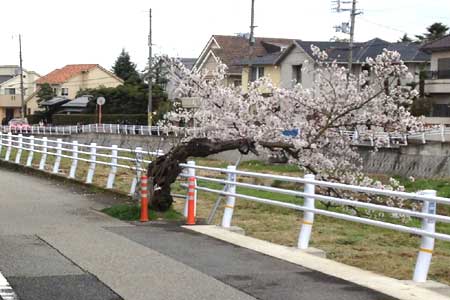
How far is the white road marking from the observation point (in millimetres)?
6512

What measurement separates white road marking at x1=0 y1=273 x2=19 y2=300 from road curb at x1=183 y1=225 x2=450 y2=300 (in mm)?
3586

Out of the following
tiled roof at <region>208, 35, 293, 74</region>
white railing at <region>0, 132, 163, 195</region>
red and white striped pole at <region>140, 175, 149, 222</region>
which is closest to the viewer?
red and white striped pole at <region>140, 175, 149, 222</region>

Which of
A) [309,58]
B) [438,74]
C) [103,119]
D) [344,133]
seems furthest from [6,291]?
[103,119]

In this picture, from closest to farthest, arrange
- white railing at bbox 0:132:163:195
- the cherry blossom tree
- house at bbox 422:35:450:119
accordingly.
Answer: the cherry blossom tree < white railing at bbox 0:132:163:195 < house at bbox 422:35:450:119

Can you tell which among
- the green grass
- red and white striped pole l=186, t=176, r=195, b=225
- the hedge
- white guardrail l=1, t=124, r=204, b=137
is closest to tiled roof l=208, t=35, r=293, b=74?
the hedge

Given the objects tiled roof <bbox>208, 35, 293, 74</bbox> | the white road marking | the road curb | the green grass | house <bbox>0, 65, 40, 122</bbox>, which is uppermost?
tiled roof <bbox>208, 35, 293, 74</bbox>

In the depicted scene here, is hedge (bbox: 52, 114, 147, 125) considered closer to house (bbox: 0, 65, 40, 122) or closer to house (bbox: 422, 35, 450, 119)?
house (bbox: 0, 65, 40, 122)

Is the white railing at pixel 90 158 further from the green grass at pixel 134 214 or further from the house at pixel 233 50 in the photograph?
the house at pixel 233 50

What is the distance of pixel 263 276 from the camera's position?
7.73 m

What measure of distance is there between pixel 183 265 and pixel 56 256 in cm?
175

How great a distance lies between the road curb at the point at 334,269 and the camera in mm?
7090

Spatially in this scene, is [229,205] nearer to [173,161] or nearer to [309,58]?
[173,161]

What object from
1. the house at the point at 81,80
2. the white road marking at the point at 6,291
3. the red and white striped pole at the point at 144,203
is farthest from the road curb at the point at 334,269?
the house at the point at 81,80

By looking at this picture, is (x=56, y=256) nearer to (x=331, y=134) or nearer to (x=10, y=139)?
(x=331, y=134)
